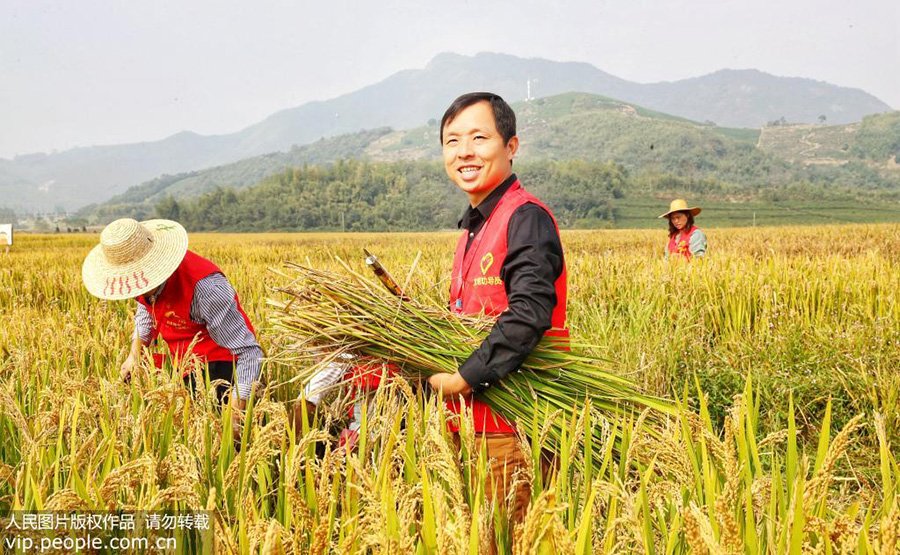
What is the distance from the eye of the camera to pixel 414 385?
2.00m

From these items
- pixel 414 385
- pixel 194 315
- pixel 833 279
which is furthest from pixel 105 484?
pixel 833 279

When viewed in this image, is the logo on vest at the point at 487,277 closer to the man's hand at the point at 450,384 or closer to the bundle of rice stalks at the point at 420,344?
the bundle of rice stalks at the point at 420,344

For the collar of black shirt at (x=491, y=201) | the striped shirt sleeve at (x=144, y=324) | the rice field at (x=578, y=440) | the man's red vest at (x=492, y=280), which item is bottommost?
the rice field at (x=578, y=440)

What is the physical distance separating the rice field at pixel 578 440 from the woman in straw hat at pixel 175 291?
0.17 metres

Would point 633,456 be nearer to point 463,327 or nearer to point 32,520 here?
point 463,327

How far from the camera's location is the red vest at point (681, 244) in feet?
23.3

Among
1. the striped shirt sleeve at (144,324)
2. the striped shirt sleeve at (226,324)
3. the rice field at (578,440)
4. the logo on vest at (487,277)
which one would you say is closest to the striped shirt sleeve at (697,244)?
the rice field at (578,440)

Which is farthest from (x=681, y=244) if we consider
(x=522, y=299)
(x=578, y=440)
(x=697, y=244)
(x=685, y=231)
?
(x=578, y=440)

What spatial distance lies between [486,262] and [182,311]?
156cm

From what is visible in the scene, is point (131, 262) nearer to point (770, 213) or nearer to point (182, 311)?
point (182, 311)

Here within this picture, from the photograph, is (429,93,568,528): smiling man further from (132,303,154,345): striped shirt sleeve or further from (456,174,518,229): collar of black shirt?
(132,303,154,345): striped shirt sleeve

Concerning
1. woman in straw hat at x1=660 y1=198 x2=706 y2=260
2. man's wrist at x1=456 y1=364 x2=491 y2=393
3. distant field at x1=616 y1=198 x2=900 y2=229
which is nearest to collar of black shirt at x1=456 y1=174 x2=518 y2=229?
man's wrist at x1=456 y1=364 x2=491 y2=393

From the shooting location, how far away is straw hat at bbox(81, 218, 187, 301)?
2.47 metres

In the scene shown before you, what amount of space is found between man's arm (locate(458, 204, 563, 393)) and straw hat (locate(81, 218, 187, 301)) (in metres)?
1.51
